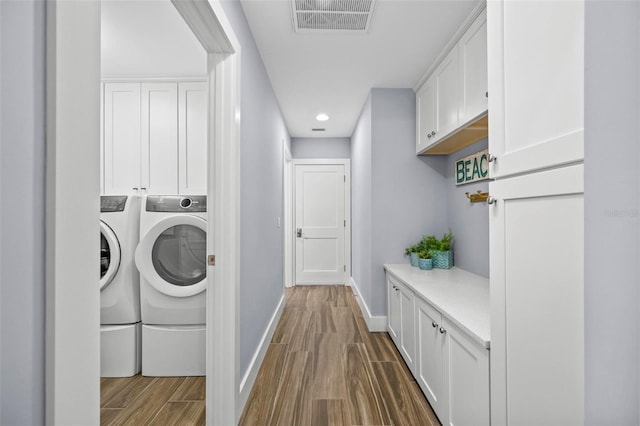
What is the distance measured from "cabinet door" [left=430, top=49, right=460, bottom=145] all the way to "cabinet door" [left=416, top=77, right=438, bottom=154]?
6 cm

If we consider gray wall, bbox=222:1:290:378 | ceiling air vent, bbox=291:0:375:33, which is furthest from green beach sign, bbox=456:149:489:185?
→ gray wall, bbox=222:1:290:378

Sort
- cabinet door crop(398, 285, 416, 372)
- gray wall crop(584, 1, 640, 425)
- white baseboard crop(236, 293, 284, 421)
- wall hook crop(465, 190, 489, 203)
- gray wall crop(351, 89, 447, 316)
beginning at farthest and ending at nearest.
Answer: gray wall crop(351, 89, 447, 316) < wall hook crop(465, 190, 489, 203) < cabinet door crop(398, 285, 416, 372) < white baseboard crop(236, 293, 284, 421) < gray wall crop(584, 1, 640, 425)

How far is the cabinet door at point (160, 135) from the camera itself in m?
2.51

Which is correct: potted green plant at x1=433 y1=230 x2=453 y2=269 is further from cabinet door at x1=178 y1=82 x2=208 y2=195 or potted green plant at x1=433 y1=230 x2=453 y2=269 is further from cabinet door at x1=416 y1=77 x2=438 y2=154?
cabinet door at x1=178 y1=82 x2=208 y2=195

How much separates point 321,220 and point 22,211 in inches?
180

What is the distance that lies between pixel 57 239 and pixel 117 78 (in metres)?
2.58

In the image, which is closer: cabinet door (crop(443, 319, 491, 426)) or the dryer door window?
cabinet door (crop(443, 319, 491, 426))

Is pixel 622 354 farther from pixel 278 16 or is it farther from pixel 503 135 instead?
pixel 278 16

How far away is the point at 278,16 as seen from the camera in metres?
2.00

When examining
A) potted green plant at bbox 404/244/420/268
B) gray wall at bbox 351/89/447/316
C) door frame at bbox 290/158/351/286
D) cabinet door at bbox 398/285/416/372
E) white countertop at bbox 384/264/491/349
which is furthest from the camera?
door frame at bbox 290/158/351/286

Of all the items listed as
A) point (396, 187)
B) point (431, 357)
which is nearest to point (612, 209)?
point (431, 357)

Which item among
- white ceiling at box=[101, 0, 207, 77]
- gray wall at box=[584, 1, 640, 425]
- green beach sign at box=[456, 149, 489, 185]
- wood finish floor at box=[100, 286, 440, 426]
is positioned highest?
white ceiling at box=[101, 0, 207, 77]

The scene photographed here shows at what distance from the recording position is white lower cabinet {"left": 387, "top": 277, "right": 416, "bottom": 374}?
217 cm

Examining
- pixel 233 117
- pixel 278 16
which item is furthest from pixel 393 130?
pixel 233 117
